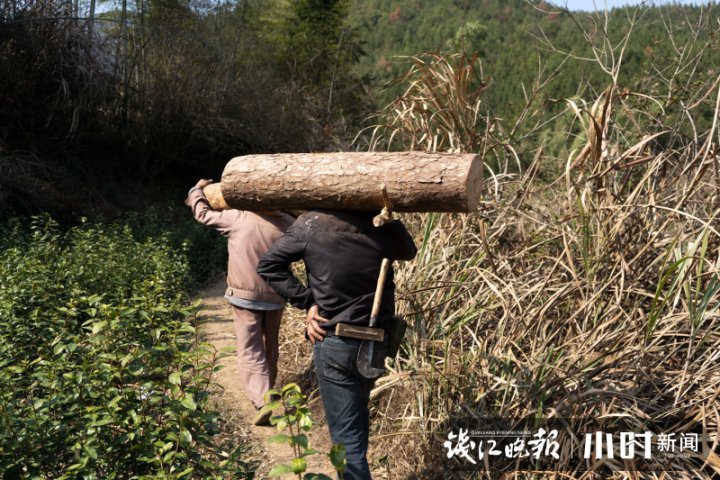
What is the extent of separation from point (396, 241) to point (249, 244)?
1.66 meters

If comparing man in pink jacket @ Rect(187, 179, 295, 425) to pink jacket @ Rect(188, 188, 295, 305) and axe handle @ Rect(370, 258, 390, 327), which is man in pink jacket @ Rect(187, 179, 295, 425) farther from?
axe handle @ Rect(370, 258, 390, 327)

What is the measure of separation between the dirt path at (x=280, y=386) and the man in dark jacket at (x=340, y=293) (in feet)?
1.81

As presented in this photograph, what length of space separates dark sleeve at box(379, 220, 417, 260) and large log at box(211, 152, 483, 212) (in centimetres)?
10

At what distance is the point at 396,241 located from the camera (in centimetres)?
359

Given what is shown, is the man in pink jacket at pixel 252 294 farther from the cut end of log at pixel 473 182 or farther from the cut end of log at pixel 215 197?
the cut end of log at pixel 473 182

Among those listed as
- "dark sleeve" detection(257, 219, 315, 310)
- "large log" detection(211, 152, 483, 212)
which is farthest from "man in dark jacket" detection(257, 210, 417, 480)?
"large log" detection(211, 152, 483, 212)

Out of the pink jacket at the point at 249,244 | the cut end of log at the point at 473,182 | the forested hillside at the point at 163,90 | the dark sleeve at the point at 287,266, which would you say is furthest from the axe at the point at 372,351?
the forested hillside at the point at 163,90

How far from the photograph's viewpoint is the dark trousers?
338 cm

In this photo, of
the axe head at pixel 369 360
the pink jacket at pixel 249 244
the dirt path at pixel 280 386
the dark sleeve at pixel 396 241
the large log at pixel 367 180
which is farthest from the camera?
the pink jacket at pixel 249 244

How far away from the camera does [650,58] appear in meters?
5.09

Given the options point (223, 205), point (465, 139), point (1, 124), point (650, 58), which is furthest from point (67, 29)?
point (650, 58)

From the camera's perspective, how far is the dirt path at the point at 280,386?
14.6ft

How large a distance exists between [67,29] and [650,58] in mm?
10263

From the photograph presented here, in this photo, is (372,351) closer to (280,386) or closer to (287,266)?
(287,266)
